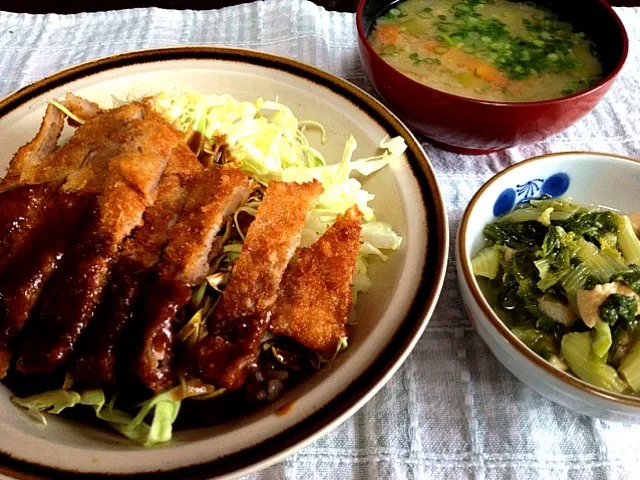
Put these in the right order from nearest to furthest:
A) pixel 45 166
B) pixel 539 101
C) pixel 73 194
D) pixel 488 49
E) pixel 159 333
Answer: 1. pixel 159 333
2. pixel 73 194
3. pixel 45 166
4. pixel 539 101
5. pixel 488 49

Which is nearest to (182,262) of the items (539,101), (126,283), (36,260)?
(126,283)

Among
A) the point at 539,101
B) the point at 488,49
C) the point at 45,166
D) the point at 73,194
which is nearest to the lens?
the point at 73,194

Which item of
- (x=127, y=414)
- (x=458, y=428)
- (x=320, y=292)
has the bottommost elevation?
(x=458, y=428)

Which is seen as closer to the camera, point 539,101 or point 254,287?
point 254,287

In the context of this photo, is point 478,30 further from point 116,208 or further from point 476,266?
point 116,208

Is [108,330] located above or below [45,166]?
below

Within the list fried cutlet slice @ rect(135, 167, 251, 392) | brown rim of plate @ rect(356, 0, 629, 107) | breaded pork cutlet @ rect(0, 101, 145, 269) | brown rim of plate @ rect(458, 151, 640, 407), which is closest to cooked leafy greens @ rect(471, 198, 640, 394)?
brown rim of plate @ rect(458, 151, 640, 407)

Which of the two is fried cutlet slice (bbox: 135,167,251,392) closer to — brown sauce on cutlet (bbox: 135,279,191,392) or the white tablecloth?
brown sauce on cutlet (bbox: 135,279,191,392)

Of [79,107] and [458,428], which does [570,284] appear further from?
[79,107]
